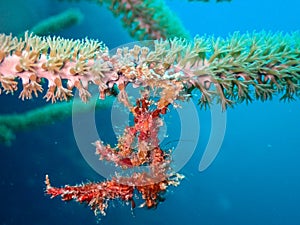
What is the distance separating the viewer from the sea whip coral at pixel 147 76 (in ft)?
4.72

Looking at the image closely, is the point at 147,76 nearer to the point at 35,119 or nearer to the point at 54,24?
the point at 54,24

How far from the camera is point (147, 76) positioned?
1480 mm

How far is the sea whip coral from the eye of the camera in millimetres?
1439

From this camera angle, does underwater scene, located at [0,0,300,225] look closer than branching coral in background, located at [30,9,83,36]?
Yes

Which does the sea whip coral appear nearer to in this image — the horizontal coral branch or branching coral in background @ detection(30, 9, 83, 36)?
the horizontal coral branch

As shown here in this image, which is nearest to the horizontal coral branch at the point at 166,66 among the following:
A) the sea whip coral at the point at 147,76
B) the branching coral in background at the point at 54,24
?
the sea whip coral at the point at 147,76

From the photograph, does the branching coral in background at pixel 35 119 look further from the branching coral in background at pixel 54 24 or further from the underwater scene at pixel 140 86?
the branching coral in background at pixel 54 24

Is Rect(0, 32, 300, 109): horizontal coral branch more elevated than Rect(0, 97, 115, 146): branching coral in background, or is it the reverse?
Rect(0, 97, 115, 146): branching coral in background

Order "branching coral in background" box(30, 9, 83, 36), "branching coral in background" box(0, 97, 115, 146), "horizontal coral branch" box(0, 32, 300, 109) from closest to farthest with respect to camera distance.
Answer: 1. "horizontal coral branch" box(0, 32, 300, 109)
2. "branching coral in background" box(30, 9, 83, 36)
3. "branching coral in background" box(0, 97, 115, 146)

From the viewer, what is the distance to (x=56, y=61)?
1.43 meters

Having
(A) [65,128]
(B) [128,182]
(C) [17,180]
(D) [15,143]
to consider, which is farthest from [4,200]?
(B) [128,182]

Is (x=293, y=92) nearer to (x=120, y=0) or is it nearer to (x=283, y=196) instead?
(x=120, y=0)

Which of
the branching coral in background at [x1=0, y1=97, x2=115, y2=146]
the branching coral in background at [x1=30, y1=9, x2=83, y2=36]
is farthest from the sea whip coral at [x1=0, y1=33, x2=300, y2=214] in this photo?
the branching coral in background at [x1=0, y1=97, x2=115, y2=146]

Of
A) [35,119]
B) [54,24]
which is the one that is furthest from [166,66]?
[35,119]
